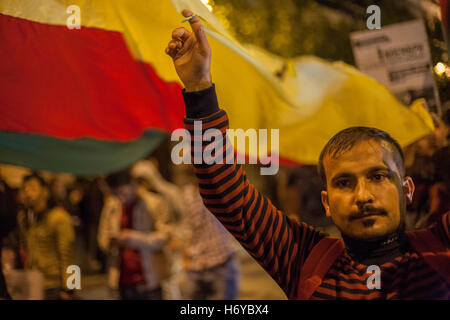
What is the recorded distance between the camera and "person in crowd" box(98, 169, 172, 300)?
17.1ft

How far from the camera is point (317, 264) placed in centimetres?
192

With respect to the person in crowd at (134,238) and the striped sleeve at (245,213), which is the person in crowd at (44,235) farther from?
the striped sleeve at (245,213)

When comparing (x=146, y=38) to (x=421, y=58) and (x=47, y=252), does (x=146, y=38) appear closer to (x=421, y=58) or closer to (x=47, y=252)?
(x=421, y=58)

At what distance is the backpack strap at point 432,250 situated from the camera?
1.79 m

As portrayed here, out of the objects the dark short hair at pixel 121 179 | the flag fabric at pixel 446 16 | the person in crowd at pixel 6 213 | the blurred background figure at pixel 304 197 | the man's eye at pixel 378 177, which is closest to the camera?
the man's eye at pixel 378 177

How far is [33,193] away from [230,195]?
380cm

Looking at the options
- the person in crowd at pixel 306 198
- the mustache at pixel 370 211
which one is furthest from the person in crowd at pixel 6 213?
the mustache at pixel 370 211

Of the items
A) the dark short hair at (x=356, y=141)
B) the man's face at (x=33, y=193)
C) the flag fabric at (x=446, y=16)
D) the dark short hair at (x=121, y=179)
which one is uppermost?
the flag fabric at (x=446, y=16)

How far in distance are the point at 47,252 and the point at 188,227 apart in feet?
4.25

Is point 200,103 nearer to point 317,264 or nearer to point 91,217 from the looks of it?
point 317,264

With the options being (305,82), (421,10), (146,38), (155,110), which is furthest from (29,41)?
(421,10)

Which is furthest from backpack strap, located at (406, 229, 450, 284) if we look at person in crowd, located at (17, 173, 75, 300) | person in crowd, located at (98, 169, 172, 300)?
person in crowd, located at (17, 173, 75, 300)

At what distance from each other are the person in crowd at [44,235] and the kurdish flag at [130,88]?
6.41 feet

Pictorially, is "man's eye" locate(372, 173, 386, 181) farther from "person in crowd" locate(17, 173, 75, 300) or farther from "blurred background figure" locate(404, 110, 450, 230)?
"person in crowd" locate(17, 173, 75, 300)
